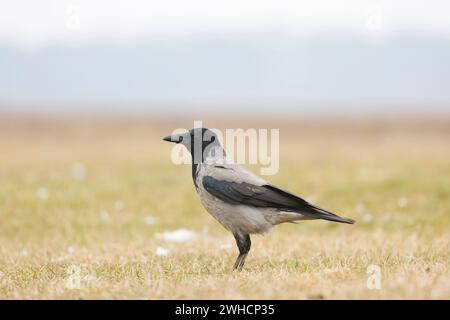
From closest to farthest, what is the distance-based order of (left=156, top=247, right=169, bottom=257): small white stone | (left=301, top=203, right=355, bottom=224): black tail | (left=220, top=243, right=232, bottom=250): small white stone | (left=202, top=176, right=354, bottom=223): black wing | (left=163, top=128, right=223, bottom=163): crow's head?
(left=301, top=203, right=355, bottom=224): black tail
(left=202, top=176, right=354, bottom=223): black wing
(left=163, top=128, right=223, bottom=163): crow's head
(left=156, top=247, right=169, bottom=257): small white stone
(left=220, top=243, right=232, bottom=250): small white stone

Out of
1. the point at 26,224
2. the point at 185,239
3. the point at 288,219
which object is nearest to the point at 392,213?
the point at 185,239

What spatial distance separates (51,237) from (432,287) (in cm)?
796

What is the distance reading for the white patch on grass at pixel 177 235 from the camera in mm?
11617

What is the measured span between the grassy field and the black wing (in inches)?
26.7

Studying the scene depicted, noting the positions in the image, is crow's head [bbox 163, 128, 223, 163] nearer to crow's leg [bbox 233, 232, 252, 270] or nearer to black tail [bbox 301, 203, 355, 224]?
crow's leg [bbox 233, 232, 252, 270]

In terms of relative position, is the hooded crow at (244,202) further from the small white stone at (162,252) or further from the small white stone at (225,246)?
the small white stone at (225,246)

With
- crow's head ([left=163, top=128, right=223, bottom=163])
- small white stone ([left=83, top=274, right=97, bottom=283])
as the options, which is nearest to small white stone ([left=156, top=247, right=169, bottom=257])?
crow's head ([left=163, top=128, right=223, bottom=163])

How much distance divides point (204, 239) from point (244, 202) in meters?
3.96

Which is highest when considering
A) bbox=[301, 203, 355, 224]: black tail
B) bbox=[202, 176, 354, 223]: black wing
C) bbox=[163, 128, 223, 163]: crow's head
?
bbox=[163, 128, 223, 163]: crow's head

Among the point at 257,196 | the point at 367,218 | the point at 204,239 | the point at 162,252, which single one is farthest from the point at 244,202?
the point at 367,218

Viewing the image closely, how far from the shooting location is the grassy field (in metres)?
6.25

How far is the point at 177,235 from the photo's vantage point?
472 inches

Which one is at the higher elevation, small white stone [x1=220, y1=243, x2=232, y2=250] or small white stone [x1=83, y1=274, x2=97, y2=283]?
small white stone [x1=220, y1=243, x2=232, y2=250]
